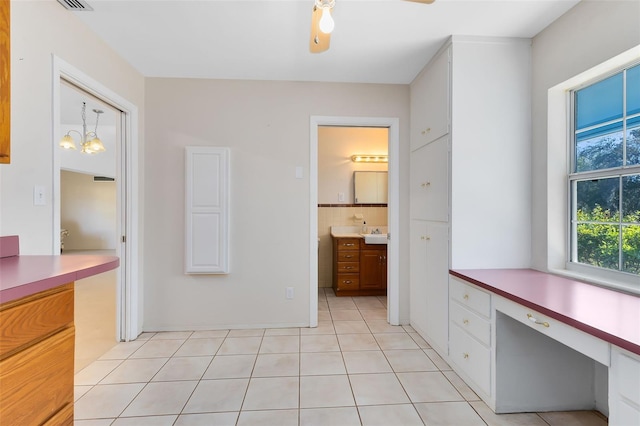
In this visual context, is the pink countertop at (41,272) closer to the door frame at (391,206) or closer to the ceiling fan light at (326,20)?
the ceiling fan light at (326,20)

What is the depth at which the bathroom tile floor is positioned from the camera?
1.71 meters

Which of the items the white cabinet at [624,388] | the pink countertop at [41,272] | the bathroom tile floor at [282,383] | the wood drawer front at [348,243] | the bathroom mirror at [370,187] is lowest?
the bathroom tile floor at [282,383]

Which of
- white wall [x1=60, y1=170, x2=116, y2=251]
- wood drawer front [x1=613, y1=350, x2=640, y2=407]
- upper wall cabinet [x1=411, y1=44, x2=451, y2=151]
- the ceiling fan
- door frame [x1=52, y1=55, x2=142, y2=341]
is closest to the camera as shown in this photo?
wood drawer front [x1=613, y1=350, x2=640, y2=407]

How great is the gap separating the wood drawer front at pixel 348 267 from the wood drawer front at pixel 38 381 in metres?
3.24

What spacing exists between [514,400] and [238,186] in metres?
2.65

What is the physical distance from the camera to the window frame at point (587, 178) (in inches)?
65.4

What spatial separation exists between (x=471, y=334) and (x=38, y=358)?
2166mm

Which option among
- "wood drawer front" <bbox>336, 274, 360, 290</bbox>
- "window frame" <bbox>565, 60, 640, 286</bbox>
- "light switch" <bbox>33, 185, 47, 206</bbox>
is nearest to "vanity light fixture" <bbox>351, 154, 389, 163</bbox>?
"wood drawer front" <bbox>336, 274, 360, 290</bbox>

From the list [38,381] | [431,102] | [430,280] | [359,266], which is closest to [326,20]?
[431,102]

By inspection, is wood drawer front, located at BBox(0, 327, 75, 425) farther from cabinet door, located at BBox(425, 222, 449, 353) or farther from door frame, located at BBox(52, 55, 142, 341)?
cabinet door, located at BBox(425, 222, 449, 353)

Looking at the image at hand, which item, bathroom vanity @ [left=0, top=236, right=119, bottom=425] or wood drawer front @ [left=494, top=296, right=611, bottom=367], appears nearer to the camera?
bathroom vanity @ [left=0, top=236, right=119, bottom=425]

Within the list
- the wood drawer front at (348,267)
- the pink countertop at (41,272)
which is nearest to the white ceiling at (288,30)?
the pink countertop at (41,272)

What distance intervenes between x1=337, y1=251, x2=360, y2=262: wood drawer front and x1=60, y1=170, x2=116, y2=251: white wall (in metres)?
7.86

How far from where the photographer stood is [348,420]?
1687mm
